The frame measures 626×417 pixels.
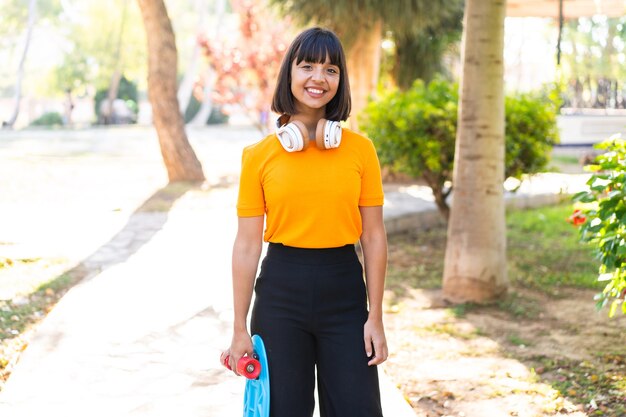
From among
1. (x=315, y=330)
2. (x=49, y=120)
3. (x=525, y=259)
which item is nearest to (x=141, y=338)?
(x=315, y=330)

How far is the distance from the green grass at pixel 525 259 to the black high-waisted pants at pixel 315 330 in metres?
4.02

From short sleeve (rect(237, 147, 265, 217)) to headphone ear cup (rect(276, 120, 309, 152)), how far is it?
114mm

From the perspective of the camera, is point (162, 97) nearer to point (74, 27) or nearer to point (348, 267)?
point (348, 267)

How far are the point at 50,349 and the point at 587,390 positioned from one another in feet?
9.37

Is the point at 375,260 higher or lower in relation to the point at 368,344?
higher

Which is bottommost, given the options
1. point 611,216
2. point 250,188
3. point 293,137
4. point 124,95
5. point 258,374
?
point 258,374

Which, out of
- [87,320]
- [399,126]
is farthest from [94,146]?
[87,320]

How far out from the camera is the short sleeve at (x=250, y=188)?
102 inches

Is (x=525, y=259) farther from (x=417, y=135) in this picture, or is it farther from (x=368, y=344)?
(x=368, y=344)

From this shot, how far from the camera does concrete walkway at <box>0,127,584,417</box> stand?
396cm

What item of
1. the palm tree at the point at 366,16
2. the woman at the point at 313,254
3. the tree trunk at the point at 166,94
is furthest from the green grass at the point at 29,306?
the tree trunk at the point at 166,94

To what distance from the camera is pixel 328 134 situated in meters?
2.49

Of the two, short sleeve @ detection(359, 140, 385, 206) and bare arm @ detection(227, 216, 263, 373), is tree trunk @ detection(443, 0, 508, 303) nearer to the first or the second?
short sleeve @ detection(359, 140, 385, 206)

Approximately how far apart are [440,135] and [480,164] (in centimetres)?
216
